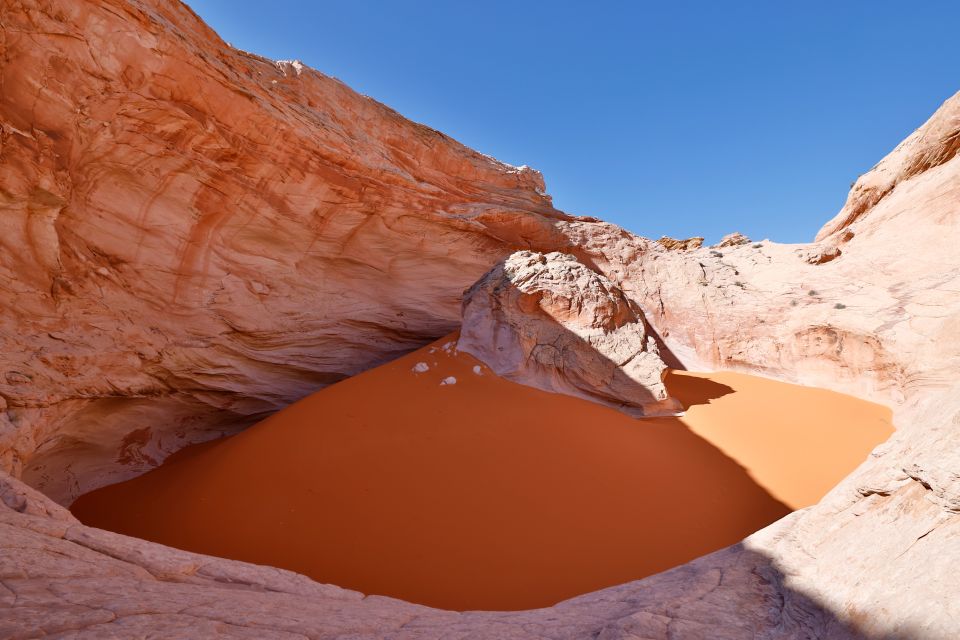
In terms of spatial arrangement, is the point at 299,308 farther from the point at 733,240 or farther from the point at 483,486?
the point at 733,240

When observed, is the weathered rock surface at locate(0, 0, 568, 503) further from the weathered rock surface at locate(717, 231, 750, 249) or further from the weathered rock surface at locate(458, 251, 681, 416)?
the weathered rock surface at locate(717, 231, 750, 249)

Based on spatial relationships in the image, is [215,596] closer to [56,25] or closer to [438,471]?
[438,471]

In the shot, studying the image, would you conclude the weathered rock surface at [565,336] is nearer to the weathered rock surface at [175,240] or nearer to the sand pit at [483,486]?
the sand pit at [483,486]

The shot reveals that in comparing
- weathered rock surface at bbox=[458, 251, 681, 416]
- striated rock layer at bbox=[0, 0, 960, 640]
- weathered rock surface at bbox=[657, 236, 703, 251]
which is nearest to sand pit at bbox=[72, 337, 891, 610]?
weathered rock surface at bbox=[458, 251, 681, 416]

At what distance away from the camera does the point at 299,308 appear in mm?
6926

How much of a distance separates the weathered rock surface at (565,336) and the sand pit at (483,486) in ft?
1.39

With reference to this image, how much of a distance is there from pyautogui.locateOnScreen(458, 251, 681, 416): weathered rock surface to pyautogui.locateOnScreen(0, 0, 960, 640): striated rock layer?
191 centimetres

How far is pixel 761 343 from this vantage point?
7.11 meters

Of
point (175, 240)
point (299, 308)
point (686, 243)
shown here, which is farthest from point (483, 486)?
point (686, 243)

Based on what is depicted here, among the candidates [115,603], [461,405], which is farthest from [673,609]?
[461,405]

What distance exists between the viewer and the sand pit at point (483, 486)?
3217 millimetres

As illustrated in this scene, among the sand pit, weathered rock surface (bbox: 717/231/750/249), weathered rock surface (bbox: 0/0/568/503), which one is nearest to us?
the sand pit

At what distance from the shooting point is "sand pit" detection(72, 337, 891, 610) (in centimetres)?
322

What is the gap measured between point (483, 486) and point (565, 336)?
2.86 m
